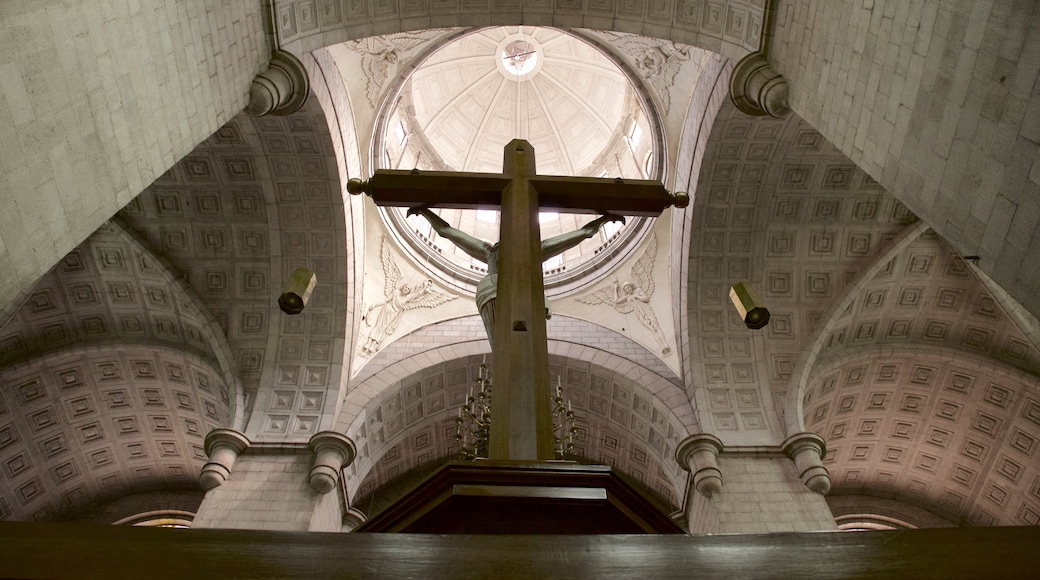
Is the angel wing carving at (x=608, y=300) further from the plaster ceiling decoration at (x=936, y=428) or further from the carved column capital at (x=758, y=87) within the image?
the carved column capital at (x=758, y=87)

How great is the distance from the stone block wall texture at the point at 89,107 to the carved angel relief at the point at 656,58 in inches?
294

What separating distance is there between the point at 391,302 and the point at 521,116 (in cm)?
1012

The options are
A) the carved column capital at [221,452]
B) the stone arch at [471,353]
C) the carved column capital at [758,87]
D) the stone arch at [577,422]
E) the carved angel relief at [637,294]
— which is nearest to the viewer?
the carved column capital at [758,87]

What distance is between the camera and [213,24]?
6.26 meters

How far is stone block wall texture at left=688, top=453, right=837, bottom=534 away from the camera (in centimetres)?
859

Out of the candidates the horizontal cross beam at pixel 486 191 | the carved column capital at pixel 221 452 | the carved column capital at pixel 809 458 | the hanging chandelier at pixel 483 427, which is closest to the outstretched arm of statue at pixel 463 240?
the horizontal cross beam at pixel 486 191

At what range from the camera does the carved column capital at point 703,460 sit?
905 centimetres

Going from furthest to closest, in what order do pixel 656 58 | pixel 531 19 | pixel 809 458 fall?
pixel 656 58 < pixel 809 458 < pixel 531 19

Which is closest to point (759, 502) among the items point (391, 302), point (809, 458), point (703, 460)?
point (703, 460)

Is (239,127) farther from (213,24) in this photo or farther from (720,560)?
(720,560)

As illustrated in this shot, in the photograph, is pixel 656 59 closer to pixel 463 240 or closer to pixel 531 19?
pixel 531 19

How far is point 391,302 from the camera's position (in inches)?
507

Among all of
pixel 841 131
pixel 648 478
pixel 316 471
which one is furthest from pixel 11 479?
pixel 841 131

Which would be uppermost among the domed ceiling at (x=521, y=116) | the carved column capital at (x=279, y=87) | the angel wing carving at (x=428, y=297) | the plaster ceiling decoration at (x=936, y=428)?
the domed ceiling at (x=521, y=116)
